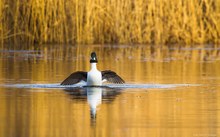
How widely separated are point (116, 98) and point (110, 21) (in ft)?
41.0

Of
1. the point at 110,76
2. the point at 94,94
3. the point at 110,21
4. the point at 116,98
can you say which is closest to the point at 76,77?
the point at 110,76

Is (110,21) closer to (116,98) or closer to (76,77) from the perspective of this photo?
(76,77)

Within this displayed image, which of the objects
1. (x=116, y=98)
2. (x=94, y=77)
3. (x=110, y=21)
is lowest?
(x=116, y=98)

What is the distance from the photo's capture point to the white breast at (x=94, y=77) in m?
12.5

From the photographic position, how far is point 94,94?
11992 millimetres

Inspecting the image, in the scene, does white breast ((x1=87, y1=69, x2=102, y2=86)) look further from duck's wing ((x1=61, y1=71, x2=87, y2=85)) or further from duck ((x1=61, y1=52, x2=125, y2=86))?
duck's wing ((x1=61, y1=71, x2=87, y2=85))

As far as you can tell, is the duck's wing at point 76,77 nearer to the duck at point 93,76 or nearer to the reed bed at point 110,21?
the duck at point 93,76

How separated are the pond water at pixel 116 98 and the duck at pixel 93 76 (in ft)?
0.35

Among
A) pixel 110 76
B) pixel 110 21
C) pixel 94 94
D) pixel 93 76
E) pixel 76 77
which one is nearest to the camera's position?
pixel 94 94

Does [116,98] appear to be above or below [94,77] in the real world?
below

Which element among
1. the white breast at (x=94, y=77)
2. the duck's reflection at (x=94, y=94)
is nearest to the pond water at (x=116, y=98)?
the duck's reflection at (x=94, y=94)

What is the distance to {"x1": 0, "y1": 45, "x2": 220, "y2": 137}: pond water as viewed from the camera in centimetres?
874

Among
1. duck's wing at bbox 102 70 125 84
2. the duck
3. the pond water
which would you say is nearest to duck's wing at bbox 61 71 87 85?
the duck

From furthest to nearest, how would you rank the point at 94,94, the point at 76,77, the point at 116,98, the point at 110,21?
1. the point at 110,21
2. the point at 76,77
3. the point at 94,94
4. the point at 116,98
